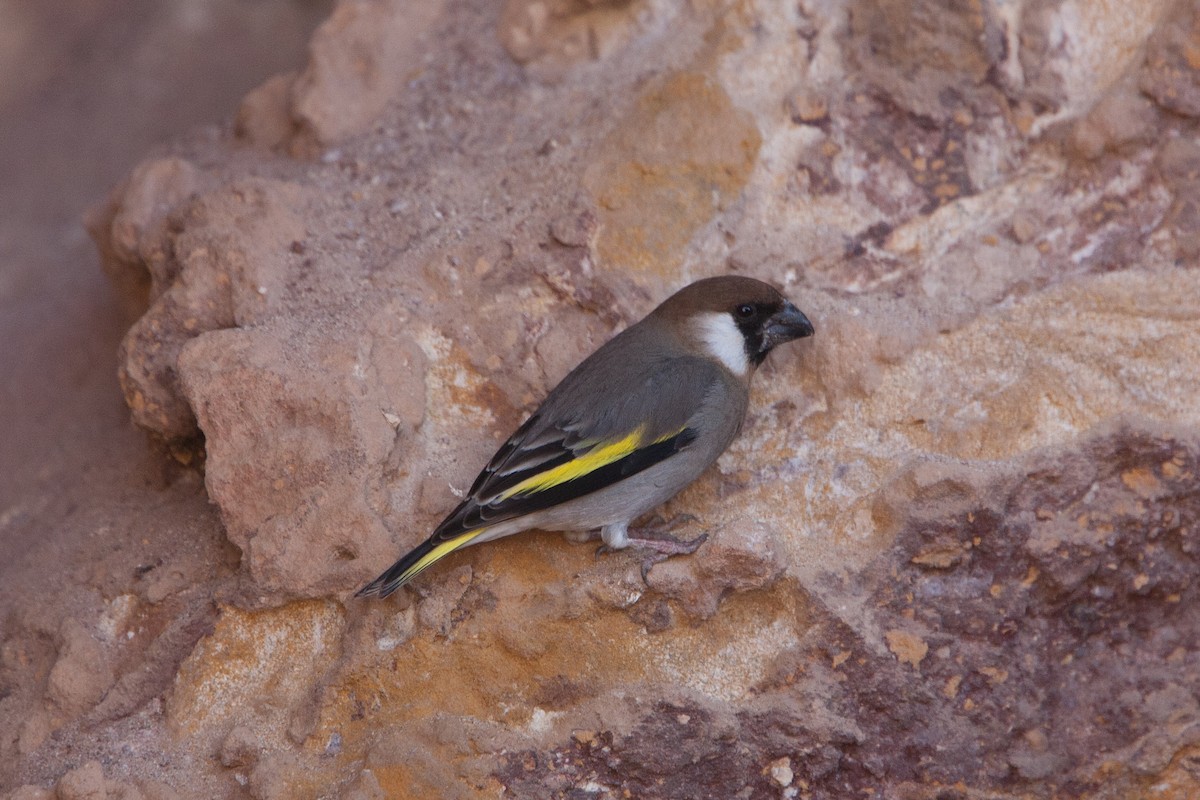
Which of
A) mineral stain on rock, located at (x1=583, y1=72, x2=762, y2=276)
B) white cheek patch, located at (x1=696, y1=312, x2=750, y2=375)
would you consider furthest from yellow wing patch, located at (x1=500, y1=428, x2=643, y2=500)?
mineral stain on rock, located at (x1=583, y1=72, x2=762, y2=276)

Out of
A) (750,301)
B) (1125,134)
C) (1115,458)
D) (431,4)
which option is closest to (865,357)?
(750,301)

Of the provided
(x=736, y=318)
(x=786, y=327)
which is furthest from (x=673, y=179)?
(x=786, y=327)

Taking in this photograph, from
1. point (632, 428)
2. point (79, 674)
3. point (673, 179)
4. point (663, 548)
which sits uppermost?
point (79, 674)

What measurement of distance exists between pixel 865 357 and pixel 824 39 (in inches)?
62.2

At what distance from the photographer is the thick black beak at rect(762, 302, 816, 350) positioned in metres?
4.71

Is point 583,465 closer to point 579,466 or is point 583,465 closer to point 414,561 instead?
point 579,466

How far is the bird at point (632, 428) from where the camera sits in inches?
170

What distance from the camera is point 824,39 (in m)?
5.23

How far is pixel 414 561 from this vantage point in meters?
4.21

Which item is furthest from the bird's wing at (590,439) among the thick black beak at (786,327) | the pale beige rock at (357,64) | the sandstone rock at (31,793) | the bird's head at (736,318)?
the pale beige rock at (357,64)

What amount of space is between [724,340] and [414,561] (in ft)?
5.25

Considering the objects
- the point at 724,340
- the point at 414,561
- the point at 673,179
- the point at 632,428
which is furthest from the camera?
the point at 673,179

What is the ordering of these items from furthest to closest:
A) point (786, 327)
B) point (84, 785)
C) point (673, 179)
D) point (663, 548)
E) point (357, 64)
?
point (357, 64) < point (673, 179) < point (786, 327) < point (663, 548) < point (84, 785)

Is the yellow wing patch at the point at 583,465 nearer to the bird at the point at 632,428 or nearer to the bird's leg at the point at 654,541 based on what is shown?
the bird at the point at 632,428
